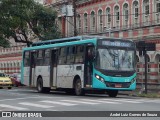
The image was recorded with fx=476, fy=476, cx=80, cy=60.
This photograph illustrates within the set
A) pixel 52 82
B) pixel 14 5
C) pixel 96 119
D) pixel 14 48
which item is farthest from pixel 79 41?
pixel 14 48

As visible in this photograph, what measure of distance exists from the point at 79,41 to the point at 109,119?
14.1m

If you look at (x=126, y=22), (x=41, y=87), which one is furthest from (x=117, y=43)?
(x=126, y=22)

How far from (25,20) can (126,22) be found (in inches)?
380

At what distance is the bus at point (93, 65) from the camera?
87.0 feet

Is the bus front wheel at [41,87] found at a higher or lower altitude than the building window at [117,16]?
lower

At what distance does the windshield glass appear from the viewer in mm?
26562

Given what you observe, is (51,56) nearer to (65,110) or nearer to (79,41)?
(79,41)

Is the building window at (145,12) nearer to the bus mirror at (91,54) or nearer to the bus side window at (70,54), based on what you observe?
the bus side window at (70,54)

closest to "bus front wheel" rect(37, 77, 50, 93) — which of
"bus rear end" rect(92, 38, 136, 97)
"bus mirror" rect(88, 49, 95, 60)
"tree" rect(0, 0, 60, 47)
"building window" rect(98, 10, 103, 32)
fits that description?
"bus mirror" rect(88, 49, 95, 60)

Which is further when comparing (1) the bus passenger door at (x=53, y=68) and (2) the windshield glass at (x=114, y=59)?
(1) the bus passenger door at (x=53, y=68)

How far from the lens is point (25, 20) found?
4572 centimetres

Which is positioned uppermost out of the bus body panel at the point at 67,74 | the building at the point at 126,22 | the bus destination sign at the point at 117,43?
the building at the point at 126,22

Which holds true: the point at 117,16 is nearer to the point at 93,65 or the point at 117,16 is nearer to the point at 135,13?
the point at 135,13

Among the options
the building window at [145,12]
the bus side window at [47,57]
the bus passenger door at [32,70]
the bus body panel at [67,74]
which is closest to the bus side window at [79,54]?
the bus body panel at [67,74]
